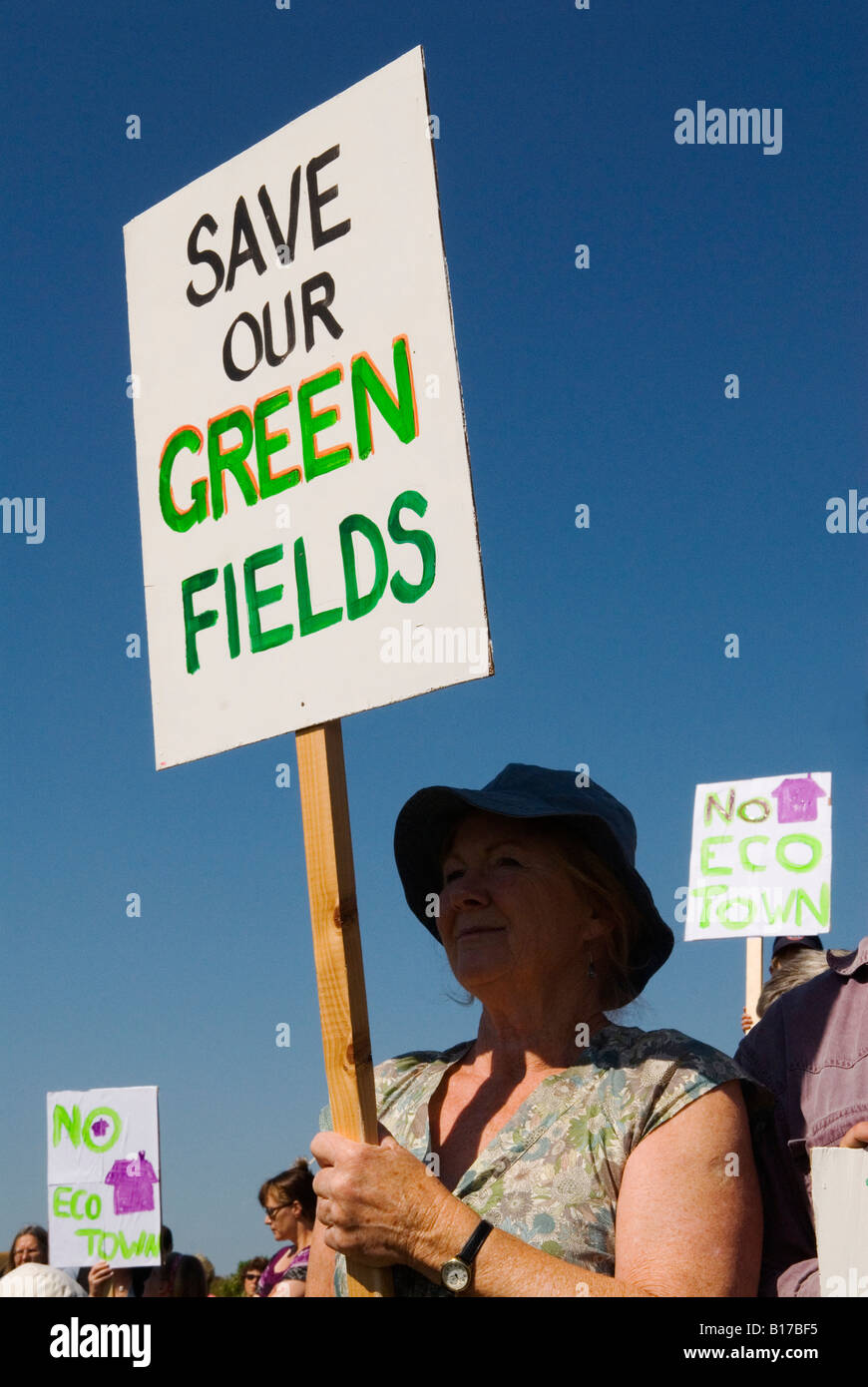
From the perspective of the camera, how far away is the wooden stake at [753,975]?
671 centimetres

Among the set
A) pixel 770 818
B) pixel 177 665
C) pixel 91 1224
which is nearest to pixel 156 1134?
pixel 91 1224

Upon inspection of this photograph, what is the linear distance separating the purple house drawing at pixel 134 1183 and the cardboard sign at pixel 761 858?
8.68 feet

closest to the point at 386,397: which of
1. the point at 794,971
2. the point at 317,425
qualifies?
the point at 317,425

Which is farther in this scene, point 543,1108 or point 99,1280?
point 99,1280

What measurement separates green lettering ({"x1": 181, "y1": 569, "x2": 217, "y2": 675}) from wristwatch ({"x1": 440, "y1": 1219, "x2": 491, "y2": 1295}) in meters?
1.12

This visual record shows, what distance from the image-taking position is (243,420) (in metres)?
2.74

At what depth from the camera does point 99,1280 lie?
7547 millimetres

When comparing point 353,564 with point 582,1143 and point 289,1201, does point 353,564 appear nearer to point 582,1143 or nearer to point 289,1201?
point 582,1143

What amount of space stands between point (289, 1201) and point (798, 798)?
3.01 meters

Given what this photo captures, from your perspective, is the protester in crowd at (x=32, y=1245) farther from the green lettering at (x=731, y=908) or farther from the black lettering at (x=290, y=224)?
the black lettering at (x=290, y=224)

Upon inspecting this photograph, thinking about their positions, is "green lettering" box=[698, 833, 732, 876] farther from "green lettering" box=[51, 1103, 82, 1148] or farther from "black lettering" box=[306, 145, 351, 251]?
"black lettering" box=[306, 145, 351, 251]

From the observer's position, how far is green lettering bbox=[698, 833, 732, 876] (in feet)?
21.6

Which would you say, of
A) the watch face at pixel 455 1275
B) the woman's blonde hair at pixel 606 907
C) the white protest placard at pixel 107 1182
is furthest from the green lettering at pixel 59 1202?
the watch face at pixel 455 1275

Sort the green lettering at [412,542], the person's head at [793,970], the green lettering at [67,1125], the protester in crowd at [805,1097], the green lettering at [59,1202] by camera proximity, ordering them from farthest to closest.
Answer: the green lettering at [67,1125] → the green lettering at [59,1202] → the person's head at [793,970] → the protester in crowd at [805,1097] → the green lettering at [412,542]
